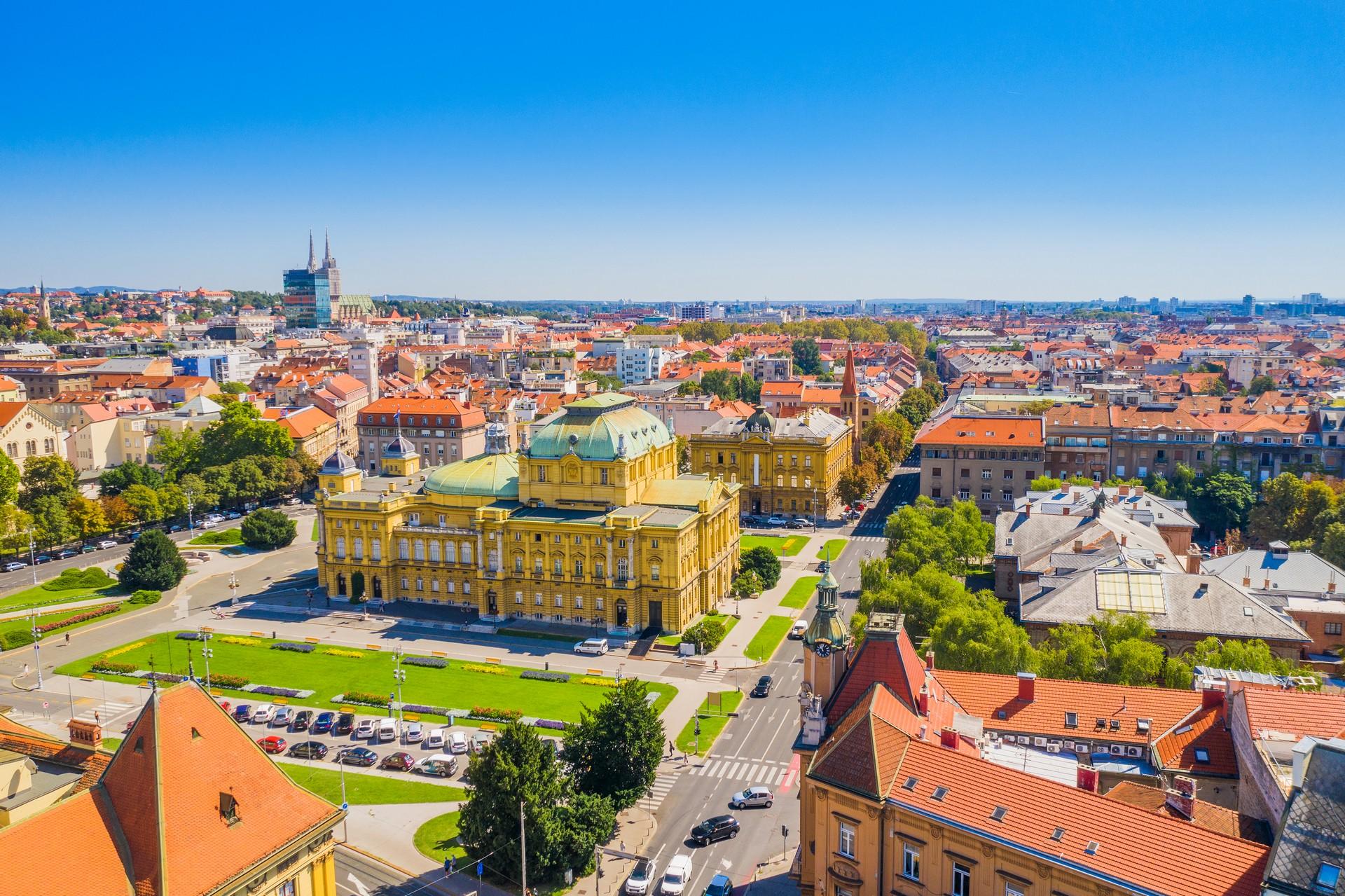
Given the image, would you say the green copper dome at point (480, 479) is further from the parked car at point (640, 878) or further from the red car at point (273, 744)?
the parked car at point (640, 878)

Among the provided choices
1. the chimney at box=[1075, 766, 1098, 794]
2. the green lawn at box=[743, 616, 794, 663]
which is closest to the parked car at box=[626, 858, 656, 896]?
the chimney at box=[1075, 766, 1098, 794]

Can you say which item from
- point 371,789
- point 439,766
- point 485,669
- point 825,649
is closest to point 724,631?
point 485,669

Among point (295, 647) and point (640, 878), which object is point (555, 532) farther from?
point (640, 878)

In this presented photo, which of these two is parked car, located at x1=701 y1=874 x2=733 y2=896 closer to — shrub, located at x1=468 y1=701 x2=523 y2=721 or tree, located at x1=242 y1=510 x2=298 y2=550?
shrub, located at x1=468 y1=701 x2=523 y2=721

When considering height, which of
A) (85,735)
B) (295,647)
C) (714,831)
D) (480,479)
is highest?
(480,479)

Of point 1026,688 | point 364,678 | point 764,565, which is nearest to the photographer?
point 1026,688

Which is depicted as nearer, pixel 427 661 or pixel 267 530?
pixel 427 661

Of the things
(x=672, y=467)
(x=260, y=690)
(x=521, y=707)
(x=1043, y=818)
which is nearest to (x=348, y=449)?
(x=672, y=467)
